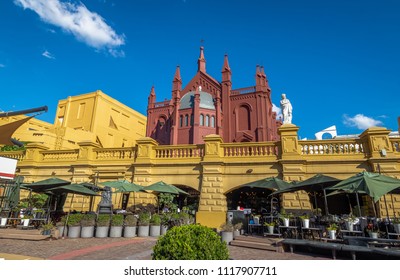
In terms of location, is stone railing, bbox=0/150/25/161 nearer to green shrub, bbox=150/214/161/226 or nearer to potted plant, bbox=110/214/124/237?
potted plant, bbox=110/214/124/237

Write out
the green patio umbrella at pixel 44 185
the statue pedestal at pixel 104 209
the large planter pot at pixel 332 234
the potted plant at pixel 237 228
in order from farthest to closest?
1. the green patio umbrella at pixel 44 185
2. the statue pedestal at pixel 104 209
3. the potted plant at pixel 237 228
4. the large planter pot at pixel 332 234

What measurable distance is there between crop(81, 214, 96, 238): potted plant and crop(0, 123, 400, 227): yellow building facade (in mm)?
4555

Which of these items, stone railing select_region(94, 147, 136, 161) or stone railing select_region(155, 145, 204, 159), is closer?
stone railing select_region(155, 145, 204, 159)

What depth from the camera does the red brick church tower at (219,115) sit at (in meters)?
36.7

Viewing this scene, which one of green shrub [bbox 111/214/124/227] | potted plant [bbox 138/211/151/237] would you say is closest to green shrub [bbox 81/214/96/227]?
green shrub [bbox 111/214/124/227]

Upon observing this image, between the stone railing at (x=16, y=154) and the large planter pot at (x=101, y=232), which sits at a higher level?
the stone railing at (x=16, y=154)

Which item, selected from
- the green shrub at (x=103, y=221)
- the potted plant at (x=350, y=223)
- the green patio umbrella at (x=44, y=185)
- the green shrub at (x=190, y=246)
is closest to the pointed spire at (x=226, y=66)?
the green patio umbrella at (x=44, y=185)

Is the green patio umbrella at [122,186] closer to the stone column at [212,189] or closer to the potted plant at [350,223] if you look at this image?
the stone column at [212,189]

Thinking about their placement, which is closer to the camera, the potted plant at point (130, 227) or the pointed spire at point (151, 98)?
the potted plant at point (130, 227)

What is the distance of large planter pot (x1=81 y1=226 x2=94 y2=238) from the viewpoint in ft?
35.6

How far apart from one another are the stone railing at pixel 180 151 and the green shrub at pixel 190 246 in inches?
436

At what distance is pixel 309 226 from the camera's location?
32.7ft

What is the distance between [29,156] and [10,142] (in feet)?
14.2
